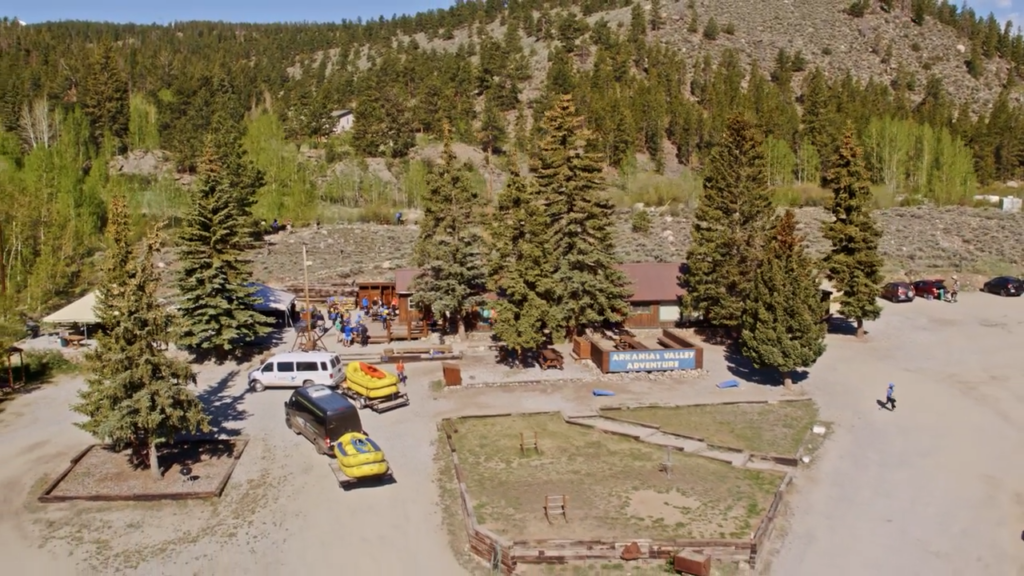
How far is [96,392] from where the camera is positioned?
62.8 ft

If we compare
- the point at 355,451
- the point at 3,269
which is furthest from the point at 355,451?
the point at 3,269

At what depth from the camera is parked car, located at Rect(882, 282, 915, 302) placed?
141 ft

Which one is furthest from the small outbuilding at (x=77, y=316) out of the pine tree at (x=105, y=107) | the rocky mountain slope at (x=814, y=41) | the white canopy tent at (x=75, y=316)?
the rocky mountain slope at (x=814, y=41)

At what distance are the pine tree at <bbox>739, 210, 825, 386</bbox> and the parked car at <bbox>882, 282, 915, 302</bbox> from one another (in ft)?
61.9

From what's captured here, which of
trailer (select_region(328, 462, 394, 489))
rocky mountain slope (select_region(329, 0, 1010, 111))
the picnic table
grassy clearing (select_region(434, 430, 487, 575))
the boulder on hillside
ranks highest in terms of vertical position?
rocky mountain slope (select_region(329, 0, 1010, 111))

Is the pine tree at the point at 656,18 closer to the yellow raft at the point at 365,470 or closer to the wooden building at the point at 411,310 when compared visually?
the wooden building at the point at 411,310

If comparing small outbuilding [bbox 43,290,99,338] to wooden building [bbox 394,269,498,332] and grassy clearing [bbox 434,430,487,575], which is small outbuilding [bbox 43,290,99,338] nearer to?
wooden building [bbox 394,269,498,332]

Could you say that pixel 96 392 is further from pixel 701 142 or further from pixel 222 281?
pixel 701 142

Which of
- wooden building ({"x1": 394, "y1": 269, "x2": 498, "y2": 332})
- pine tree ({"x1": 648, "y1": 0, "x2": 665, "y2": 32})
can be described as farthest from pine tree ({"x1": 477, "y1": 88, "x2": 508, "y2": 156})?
wooden building ({"x1": 394, "y1": 269, "x2": 498, "y2": 332})

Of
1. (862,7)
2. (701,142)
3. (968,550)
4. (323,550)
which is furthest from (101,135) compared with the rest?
(862,7)

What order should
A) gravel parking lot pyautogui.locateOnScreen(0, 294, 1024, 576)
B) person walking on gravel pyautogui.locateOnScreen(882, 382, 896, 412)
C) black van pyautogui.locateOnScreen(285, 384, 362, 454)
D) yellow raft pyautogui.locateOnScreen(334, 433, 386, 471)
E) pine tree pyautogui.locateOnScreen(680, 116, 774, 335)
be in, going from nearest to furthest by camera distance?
gravel parking lot pyautogui.locateOnScreen(0, 294, 1024, 576) → yellow raft pyautogui.locateOnScreen(334, 433, 386, 471) → black van pyautogui.locateOnScreen(285, 384, 362, 454) → person walking on gravel pyautogui.locateOnScreen(882, 382, 896, 412) → pine tree pyautogui.locateOnScreen(680, 116, 774, 335)

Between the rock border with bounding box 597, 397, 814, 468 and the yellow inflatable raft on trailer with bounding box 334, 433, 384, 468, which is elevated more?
the yellow inflatable raft on trailer with bounding box 334, 433, 384, 468

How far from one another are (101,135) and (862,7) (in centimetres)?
14278

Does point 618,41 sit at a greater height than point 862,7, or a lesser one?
lesser
